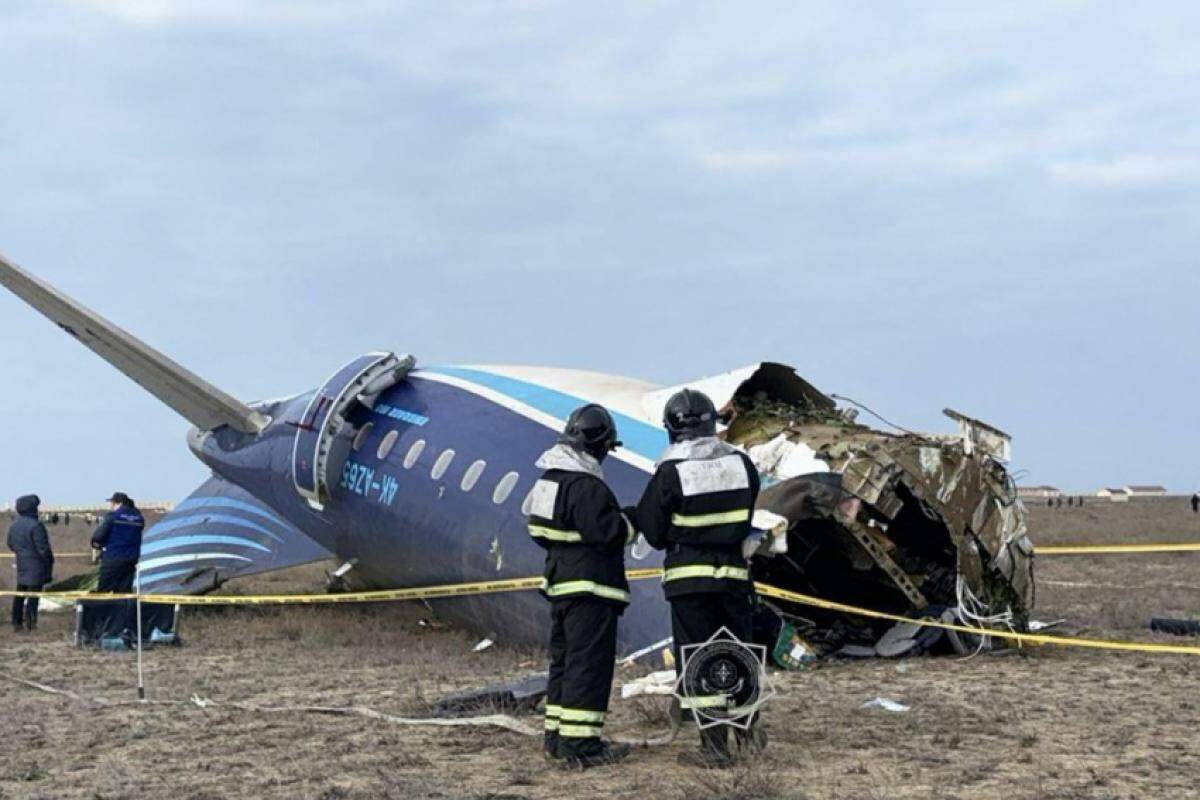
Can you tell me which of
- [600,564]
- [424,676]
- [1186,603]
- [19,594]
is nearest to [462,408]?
[424,676]

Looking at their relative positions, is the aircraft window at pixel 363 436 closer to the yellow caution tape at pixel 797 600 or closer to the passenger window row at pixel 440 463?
the passenger window row at pixel 440 463

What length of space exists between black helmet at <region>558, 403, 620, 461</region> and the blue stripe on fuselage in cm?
464

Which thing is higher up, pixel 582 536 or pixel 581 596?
pixel 582 536

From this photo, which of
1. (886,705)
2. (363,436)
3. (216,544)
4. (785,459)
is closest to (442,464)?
(363,436)

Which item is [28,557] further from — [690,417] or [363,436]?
[690,417]

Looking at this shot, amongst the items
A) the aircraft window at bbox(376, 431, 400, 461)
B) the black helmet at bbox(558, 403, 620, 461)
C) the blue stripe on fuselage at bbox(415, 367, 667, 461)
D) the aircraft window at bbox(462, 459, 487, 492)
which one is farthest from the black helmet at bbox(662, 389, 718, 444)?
the aircraft window at bbox(376, 431, 400, 461)

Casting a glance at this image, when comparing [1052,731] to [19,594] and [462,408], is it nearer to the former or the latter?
[462,408]

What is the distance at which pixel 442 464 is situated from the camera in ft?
53.9

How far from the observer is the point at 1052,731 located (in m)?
→ 9.77

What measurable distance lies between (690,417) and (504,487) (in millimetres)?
6267

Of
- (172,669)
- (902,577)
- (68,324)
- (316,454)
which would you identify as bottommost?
(172,669)

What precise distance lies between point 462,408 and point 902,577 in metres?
6.02

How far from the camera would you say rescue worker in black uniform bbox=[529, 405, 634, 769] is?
872 centimetres

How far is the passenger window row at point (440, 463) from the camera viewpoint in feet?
49.7
